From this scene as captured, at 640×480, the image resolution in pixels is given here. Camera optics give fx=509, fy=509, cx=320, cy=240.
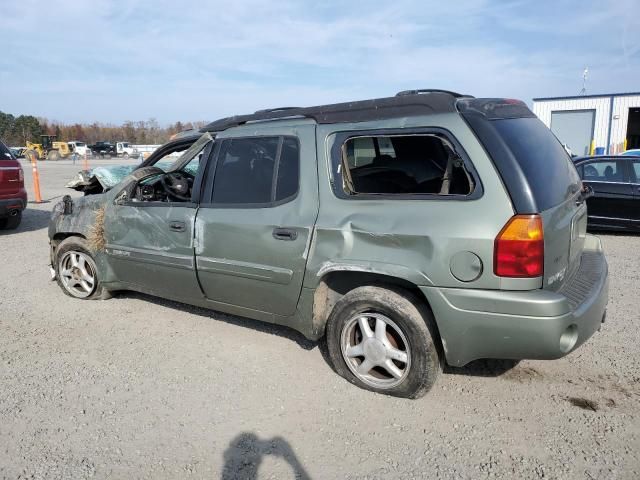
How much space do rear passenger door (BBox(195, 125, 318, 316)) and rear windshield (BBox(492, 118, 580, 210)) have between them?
1.27 metres

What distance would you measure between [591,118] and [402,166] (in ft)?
93.1

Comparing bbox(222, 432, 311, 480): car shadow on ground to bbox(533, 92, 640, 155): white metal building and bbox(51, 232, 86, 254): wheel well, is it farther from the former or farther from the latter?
bbox(533, 92, 640, 155): white metal building

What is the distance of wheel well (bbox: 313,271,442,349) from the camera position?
319 centimetres

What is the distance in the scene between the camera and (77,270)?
17.1ft

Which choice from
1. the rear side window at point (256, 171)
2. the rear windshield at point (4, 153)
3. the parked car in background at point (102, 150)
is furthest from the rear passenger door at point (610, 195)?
the parked car in background at point (102, 150)

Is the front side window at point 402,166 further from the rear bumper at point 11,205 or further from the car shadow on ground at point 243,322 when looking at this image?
the rear bumper at point 11,205

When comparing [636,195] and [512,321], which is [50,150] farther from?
[512,321]

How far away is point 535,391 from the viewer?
132 inches

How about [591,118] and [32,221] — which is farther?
[591,118]

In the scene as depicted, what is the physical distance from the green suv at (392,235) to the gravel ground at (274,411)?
0.35 meters

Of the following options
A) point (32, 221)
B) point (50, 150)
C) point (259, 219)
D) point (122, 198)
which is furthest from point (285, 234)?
point (50, 150)

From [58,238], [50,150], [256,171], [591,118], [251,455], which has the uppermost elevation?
[591,118]

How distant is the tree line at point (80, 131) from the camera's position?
74188 mm

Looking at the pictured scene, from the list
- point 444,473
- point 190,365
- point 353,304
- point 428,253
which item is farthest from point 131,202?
Result: point 444,473
